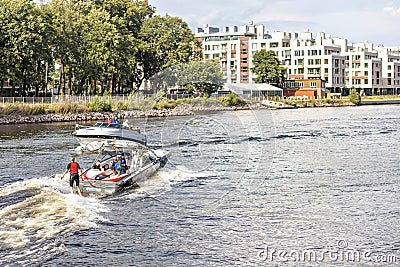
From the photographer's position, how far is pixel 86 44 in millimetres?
111250

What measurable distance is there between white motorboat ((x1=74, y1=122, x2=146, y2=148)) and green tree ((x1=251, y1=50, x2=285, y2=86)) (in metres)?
117

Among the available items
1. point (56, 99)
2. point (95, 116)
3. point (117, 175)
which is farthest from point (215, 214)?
point (56, 99)

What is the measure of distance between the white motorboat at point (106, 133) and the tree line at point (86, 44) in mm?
38837

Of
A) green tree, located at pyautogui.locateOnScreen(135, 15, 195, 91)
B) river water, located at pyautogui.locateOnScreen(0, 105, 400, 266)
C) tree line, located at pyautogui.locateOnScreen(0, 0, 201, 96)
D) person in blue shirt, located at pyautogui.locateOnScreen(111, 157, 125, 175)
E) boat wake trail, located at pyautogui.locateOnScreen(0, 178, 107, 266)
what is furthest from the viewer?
green tree, located at pyautogui.locateOnScreen(135, 15, 195, 91)

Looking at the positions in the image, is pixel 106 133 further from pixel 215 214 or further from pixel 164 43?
pixel 164 43

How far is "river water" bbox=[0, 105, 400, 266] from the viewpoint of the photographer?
22.6 m

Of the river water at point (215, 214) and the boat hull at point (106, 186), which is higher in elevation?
the boat hull at point (106, 186)

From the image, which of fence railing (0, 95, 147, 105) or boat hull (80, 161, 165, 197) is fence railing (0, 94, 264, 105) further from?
boat hull (80, 161, 165, 197)

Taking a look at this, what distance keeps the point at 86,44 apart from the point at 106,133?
5778cm

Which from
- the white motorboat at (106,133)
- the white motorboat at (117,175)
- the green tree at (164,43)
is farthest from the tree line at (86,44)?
the white motorboat at (117,175)

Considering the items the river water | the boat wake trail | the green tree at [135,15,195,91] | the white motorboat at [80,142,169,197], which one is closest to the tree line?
the green tree at [135,15,195,91]

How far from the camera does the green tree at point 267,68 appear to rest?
170750 mm

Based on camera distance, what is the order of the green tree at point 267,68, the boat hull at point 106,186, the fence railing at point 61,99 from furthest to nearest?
1. the green tree at point 267,68
2. the fence railing at point 61,99
3. the boat hull at point 106,186

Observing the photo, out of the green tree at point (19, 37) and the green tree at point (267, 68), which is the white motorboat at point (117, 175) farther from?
the green tree at point (267, 68)
